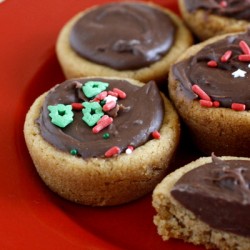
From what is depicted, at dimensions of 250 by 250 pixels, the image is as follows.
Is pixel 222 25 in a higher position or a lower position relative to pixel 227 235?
higher

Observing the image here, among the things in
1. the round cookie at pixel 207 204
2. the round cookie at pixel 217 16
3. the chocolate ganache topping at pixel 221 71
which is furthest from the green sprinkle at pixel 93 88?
the round cookie at pixel 217 16

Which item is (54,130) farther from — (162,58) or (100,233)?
(162,58)

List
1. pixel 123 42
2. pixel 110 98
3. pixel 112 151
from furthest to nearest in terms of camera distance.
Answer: pixel 123 42 → pixel 110 98 → pixel 112 151

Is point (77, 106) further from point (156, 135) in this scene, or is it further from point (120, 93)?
point (156, 135)

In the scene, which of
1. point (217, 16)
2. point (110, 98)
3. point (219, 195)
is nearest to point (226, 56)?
point (217, 16)

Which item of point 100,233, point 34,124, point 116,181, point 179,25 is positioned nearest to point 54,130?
point 34,124

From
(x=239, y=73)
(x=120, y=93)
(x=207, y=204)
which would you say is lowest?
(x=207, y=204)

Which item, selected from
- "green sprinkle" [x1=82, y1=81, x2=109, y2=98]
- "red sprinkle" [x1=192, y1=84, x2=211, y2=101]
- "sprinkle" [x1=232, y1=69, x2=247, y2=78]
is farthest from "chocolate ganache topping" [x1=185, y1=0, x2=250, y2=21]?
"green sprinkle" [x1=82, y1=81, x2=109, y2=98]

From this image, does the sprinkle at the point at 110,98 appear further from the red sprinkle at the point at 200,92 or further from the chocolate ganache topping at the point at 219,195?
the chocolate ganache topping at the point at 219,195
